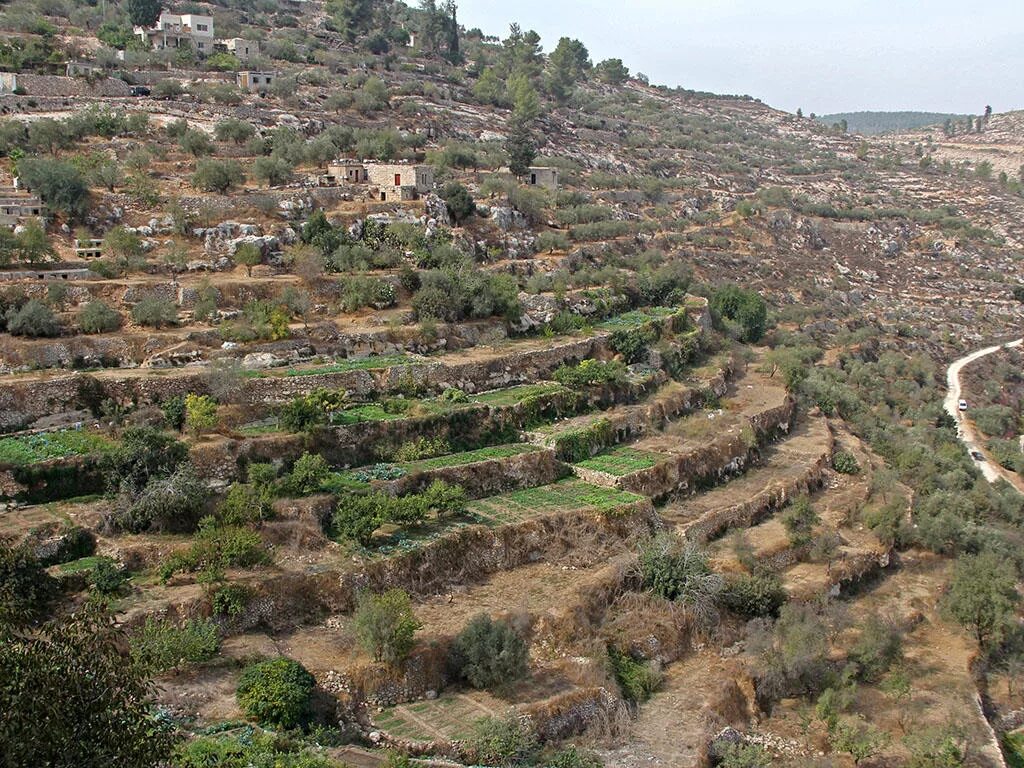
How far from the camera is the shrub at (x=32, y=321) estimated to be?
24.4 meters

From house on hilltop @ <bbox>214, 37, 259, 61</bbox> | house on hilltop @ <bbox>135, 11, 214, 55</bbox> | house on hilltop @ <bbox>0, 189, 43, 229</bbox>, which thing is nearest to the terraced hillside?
house on hilltop @ <bbox>0, 189, 43, 229</bbox>

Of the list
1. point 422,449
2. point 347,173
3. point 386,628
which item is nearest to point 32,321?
point 422,449

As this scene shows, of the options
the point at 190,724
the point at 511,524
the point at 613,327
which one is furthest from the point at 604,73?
the point at 190,724

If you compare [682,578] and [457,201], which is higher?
[457,201]

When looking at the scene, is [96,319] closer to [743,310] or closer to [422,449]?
[422,449]

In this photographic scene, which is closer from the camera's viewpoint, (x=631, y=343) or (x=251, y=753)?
(x=251, y=753)

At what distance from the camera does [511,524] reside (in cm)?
2255

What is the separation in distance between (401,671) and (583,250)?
26.1 metres

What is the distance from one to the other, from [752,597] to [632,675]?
13.6 ft

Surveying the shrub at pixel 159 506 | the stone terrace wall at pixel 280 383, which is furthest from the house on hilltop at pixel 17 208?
the shrub at pixel 159 506

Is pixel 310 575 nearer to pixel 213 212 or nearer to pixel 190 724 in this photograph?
pixel 190 724

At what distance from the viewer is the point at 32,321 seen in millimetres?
24516

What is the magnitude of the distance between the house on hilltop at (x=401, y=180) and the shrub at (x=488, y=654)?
2320 cm

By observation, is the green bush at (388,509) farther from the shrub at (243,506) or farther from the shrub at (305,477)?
the shrub at (243,506)
